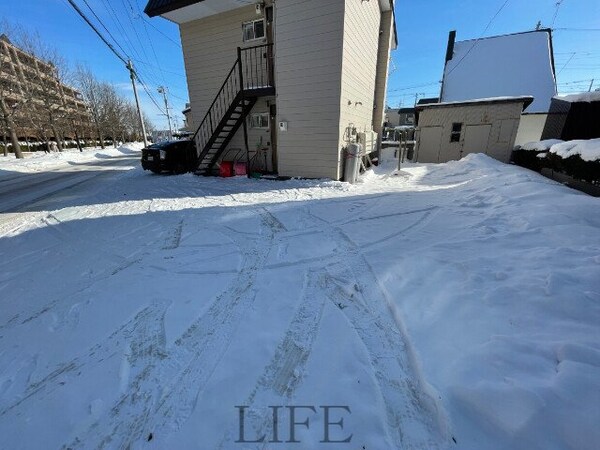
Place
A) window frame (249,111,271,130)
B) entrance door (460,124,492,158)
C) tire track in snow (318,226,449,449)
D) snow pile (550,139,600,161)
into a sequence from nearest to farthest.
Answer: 1. tire track in snow (318,226,449,449)
2. snow pile (550,139,600,161)
3. window frame (249,111,271,130)
4. entrance door (460,124,492,158)

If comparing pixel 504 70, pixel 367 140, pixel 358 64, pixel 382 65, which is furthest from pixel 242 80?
pixel 504 70

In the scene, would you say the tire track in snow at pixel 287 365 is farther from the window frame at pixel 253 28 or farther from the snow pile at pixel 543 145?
the snow pile at pixel 543 145

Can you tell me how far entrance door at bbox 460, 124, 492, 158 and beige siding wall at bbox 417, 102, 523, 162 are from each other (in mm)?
115

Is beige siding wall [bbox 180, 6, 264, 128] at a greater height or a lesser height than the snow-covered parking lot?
greater

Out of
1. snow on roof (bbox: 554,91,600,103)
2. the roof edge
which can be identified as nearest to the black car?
the roof edge

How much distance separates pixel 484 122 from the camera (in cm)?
1192

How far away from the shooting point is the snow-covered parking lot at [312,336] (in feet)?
4.67

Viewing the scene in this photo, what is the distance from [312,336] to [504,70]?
25.2 meters

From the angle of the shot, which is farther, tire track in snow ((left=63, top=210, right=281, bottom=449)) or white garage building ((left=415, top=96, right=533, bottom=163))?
white garage building ((left=415, top=96, right=533, bottom=163))

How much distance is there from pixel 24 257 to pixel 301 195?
5116 mm

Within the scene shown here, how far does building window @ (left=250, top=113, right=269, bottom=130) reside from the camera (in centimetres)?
923

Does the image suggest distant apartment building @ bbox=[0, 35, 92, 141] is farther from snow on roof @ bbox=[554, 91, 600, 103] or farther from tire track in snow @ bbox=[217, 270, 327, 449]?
snow on roof @ bbox=[554, 91, 600, 103]

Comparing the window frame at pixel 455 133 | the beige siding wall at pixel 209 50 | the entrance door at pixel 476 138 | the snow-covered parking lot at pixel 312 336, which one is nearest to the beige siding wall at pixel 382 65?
the window frame at pixel 455 133

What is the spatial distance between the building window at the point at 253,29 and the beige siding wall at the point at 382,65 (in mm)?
6337
